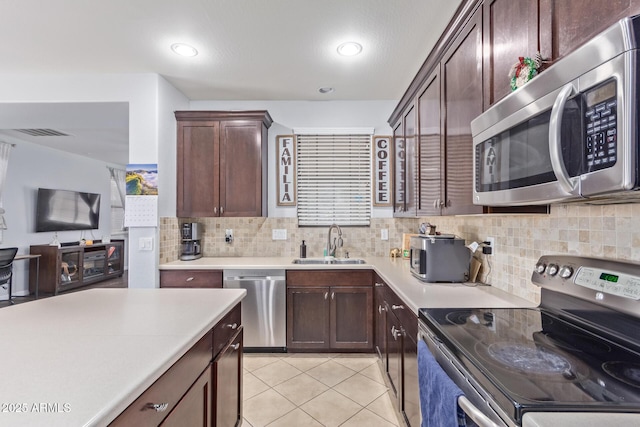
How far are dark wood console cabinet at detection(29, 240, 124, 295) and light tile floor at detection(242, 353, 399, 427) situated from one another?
15.5 ft

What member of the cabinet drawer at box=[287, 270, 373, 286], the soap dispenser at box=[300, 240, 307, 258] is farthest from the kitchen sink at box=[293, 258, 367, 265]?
the cabinet drawer at box=[287, 270, 373, 286]

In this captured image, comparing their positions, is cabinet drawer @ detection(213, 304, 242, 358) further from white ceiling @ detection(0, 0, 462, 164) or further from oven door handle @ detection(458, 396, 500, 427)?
white ceiling @ detection(0, 0, 462, 164)

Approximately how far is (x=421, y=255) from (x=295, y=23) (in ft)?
5.83

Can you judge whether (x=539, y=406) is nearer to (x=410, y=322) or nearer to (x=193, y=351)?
(x=410, y=322)

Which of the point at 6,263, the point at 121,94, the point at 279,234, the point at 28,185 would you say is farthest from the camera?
the point at 28,185

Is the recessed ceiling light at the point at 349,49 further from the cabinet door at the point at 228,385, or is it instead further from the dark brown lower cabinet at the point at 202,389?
the cabinet door at the point at 228,385

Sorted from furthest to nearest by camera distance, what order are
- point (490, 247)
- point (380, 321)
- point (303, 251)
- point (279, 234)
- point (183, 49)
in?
point (279, 234) → point (303, 251) → point (380, 321) → point (183, 49) → point (490, 247)

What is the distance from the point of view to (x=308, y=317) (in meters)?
2.82

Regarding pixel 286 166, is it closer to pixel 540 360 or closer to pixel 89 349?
pixel 89 349

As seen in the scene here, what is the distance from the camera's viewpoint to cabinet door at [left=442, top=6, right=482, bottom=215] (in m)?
1.46

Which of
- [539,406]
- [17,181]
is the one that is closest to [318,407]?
[539,406]

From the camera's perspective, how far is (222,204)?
306cm

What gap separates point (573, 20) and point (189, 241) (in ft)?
10.4

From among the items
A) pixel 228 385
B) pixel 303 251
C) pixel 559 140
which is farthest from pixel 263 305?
pixel 559 140
